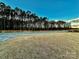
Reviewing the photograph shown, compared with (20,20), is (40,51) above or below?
below

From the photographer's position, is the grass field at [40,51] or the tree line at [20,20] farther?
the tree line at [20,20]

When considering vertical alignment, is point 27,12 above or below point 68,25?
above

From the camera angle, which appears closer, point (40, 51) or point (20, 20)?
point (40, 51)

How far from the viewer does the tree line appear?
2513 inches

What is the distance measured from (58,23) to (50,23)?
22.5ft

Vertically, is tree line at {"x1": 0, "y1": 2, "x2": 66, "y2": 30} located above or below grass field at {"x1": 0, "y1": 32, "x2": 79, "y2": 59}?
above

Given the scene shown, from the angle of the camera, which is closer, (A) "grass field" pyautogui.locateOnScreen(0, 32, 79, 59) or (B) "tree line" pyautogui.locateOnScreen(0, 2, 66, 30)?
(A) "grass field" pyautogui.locateOnScreen(0, 32, 79, 59)

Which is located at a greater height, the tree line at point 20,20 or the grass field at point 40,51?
the tree line at point 20,20

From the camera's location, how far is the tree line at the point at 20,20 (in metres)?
63.8

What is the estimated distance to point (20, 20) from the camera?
248 ft

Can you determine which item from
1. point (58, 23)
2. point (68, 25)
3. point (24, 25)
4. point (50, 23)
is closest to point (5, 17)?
point (24, 25)

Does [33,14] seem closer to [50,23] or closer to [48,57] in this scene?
[50,23]

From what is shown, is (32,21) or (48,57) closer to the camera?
(48,57)

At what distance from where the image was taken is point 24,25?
76688mm
